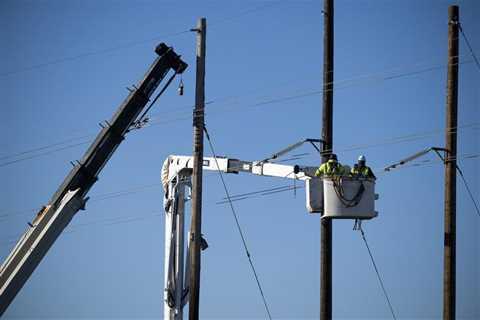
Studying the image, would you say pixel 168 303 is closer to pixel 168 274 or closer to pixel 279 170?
pixel 168 274

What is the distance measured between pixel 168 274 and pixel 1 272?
171 inches

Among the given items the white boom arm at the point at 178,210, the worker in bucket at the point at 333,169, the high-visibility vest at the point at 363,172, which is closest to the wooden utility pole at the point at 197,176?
the white boom arm at the point at 178,210

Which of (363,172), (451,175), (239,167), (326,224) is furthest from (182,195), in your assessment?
(451,175)

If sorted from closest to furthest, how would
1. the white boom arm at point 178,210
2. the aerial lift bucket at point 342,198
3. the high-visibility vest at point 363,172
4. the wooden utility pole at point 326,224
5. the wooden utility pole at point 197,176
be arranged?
the aerial lift bucket at point 342,198 → the high-visibility vest at point 363,172 → the wooden utility pole at point 326,224 → the wooden utility pole at point 197,176 → the white boom arm at point 178,210

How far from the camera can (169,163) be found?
27.7 meters

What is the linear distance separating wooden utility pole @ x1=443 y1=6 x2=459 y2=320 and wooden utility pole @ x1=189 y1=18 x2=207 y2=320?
5.96 meters

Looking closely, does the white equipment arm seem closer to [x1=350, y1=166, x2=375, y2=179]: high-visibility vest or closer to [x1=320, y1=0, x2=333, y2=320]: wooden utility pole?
[x1=320, y1=0, x2=333, y2=320]: wooden utility pole

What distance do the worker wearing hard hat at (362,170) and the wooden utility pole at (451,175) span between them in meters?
1.76

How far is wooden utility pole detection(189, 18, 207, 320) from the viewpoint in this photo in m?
25.2

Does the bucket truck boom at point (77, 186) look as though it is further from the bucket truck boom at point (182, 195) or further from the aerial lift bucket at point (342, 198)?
the aerial lift bucket at point (342, 198)

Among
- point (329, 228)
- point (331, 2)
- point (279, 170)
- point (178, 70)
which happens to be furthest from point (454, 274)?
point (178, 70)

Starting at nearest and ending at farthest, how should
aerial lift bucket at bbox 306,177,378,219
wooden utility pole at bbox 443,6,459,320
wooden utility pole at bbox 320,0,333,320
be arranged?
wooden utility pole at bbox 443,6,459,320 → aerial lift bucket at bbox 306,177,378,219 → wooden utility pole at bbox 320,0,333,320

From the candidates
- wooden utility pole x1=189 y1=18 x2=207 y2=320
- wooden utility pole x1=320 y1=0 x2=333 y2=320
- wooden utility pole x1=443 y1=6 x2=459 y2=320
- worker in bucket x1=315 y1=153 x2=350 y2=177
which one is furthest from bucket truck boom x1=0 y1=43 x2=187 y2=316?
wooden utility pole x1=443 y1=6 x2=459 y2=320

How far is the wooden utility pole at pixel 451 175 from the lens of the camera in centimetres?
2353
